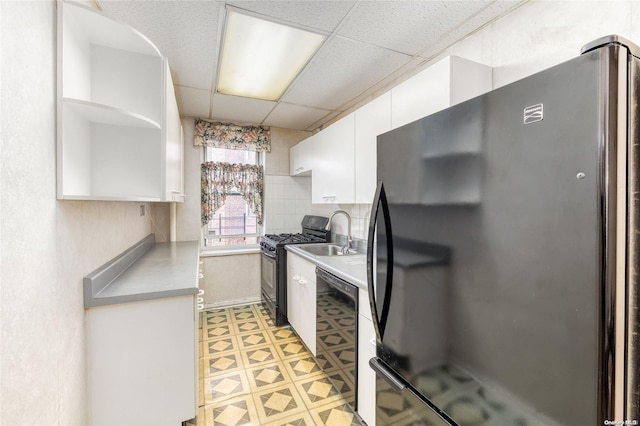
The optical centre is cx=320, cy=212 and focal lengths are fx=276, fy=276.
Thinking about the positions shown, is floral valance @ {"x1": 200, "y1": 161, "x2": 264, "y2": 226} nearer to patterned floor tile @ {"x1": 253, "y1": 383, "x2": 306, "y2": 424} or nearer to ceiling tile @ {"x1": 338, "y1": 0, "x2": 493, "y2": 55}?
patterned floor tile @ {"x1": 253, "y1": 383, "x2": 306, "y2": 424}

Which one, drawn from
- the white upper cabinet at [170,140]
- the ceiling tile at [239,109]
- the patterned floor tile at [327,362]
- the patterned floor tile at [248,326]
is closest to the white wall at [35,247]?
the white upper cabinet at [170,140]

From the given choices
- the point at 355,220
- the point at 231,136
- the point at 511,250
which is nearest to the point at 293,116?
the point at 231,136

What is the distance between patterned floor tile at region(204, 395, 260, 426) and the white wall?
715 mm

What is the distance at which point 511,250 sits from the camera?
649mm

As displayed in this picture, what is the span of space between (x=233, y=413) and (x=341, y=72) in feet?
8.20

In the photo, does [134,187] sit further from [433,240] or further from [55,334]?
[433,240]

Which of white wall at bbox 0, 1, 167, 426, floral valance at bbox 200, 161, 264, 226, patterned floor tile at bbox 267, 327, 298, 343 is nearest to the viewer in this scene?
white wall at bbox 0, 1, 167, 426

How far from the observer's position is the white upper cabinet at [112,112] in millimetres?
1146

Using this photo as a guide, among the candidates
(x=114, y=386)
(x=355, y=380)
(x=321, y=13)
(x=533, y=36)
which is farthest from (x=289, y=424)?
(x=533, y=36)

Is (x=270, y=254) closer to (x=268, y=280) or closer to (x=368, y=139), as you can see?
(x=268, y=280)

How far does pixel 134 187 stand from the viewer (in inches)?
58.6

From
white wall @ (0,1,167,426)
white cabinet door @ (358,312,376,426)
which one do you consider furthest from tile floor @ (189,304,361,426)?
white wall @ (0,1,167,426)

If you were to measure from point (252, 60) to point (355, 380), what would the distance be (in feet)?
7.49

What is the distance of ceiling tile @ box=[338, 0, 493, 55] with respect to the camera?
142 centimetres
